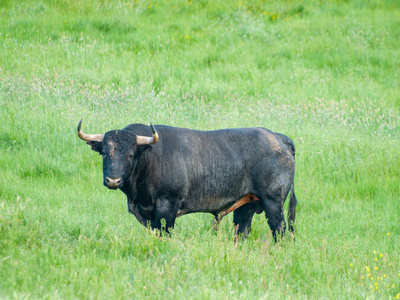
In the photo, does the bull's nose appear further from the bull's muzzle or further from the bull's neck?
the bull's neck

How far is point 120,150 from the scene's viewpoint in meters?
6.19

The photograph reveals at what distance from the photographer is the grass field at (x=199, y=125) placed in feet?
16.5

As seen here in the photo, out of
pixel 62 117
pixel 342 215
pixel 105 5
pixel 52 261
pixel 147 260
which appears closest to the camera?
pixel 52 261

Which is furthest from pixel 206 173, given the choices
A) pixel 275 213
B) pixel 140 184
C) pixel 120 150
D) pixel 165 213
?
pixel 120 150

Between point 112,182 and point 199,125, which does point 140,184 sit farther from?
point 199,125

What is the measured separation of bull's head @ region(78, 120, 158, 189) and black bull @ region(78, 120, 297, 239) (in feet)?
0.06

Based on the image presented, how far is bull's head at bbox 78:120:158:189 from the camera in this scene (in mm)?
6055

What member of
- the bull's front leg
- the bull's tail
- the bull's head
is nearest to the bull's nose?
the bull's head

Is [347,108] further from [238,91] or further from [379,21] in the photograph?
[379,21]

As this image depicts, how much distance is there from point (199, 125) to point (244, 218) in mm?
4030

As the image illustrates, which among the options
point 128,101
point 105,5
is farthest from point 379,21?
point 128,101

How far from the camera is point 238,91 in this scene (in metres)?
14.0

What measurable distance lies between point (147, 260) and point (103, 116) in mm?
6186

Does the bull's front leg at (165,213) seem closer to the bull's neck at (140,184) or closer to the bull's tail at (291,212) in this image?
the bull's neck at (140,184)
